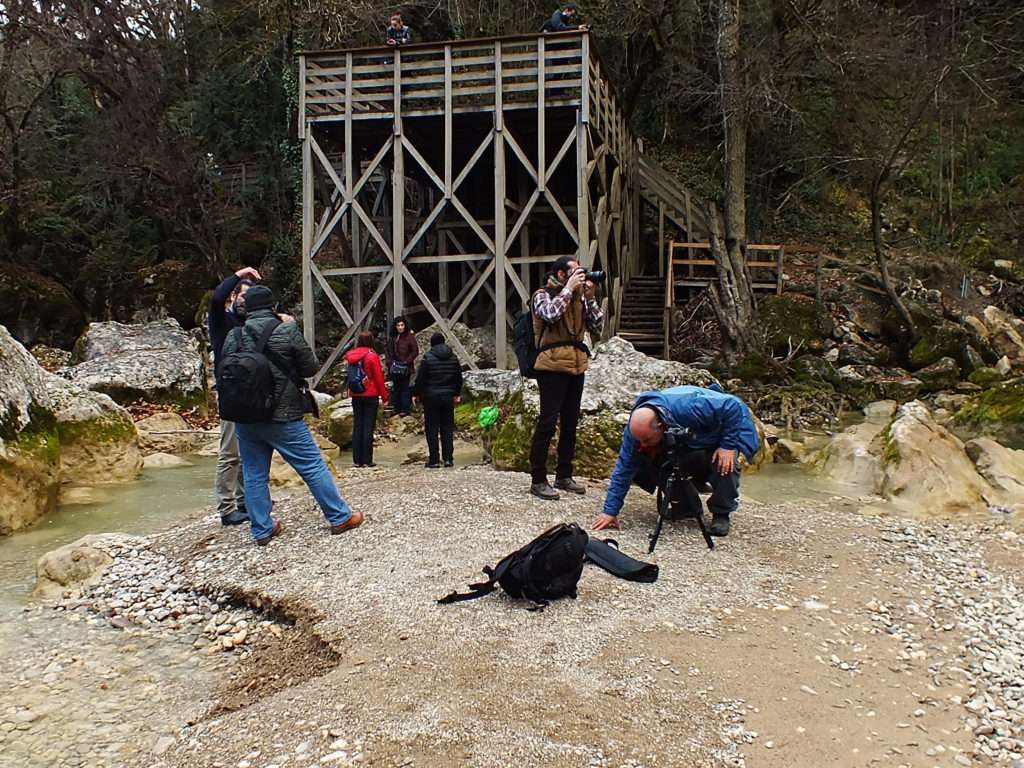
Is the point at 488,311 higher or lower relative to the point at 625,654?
higher

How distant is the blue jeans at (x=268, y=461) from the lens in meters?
5.30

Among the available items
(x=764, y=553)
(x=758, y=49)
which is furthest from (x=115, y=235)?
(x=764, y=553)

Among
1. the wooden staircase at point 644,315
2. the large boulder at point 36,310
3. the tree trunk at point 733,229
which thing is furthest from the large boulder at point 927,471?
the large boulder at point 36,310

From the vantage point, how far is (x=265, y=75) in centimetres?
2178

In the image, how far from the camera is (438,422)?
896 cm

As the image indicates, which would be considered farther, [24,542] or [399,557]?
[24,542]

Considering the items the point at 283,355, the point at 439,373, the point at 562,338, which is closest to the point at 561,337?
the point at 562,338

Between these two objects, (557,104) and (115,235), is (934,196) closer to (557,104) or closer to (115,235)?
(557,104)

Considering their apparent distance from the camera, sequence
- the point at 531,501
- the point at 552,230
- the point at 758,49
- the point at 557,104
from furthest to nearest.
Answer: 1. the point at 552,230
2. the point at 758,49
3. the point at 557,104
4. the point at 531,501

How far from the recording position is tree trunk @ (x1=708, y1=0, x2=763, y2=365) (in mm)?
15641

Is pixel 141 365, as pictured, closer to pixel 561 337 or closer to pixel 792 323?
pixel 561 337

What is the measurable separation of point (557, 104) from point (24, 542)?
10.2m

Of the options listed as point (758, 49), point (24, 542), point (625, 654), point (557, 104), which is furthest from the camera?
point (758, 49)

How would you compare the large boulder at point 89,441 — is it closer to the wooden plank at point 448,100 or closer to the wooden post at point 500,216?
the wooden post at point 500,216
